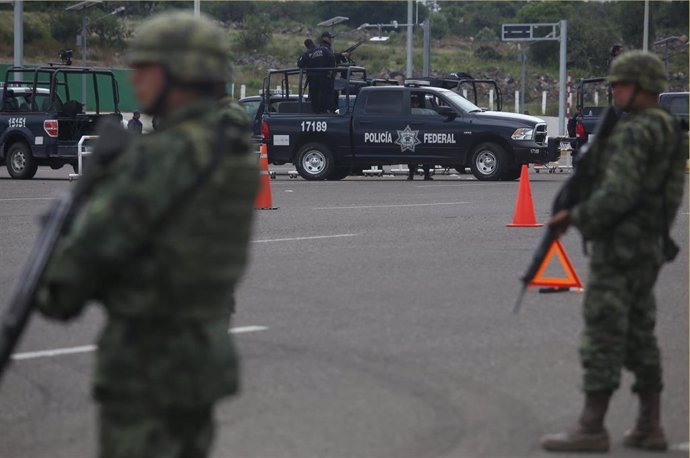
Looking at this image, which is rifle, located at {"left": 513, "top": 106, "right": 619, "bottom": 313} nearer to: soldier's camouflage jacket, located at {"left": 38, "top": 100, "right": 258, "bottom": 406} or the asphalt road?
the asphalt road

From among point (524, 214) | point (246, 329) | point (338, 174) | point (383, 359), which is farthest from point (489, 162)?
point (383, 359)

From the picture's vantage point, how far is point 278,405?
276 inches

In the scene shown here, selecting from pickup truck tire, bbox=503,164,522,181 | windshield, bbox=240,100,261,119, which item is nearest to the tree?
windshield, bbox=240,100,261,119

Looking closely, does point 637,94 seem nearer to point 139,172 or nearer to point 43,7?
point 139,172

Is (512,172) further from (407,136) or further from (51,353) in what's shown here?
(51,353)

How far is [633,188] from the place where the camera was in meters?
5.86

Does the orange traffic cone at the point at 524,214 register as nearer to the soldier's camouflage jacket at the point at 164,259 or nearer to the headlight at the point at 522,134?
the headlight at the point at 522,134

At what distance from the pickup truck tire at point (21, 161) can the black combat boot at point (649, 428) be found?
21722 mm

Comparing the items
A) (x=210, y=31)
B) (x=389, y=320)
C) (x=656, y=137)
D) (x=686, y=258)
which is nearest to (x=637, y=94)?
(x=656, y=137)

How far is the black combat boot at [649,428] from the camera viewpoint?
20.3ft

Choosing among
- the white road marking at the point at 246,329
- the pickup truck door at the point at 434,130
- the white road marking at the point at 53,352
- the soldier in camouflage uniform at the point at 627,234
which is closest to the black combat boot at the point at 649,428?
the soldier in camouflage uniform at the point at 627,234

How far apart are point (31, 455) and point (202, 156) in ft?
9.29

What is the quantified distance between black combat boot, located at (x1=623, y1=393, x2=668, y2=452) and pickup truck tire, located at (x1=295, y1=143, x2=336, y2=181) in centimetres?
2081

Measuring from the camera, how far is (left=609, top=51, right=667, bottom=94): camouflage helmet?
19.9 feet
